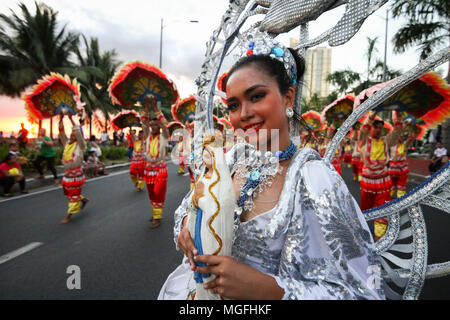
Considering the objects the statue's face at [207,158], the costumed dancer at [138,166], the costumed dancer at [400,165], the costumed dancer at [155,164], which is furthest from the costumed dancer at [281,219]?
the costumed dancer at [138,166]

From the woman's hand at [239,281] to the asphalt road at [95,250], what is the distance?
6.87ft

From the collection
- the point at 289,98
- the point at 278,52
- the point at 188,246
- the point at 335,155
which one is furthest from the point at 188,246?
the point at 335,155

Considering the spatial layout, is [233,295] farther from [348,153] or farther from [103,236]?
[348,153]

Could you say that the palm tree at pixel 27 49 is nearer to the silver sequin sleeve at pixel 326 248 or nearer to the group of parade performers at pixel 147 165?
the group of parade performers at pixel 147 165

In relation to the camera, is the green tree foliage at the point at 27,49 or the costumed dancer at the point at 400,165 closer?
the costumed dancer at the point at 400,165

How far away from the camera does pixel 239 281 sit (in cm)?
79

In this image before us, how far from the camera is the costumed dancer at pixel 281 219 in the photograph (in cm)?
80

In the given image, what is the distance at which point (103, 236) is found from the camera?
4.02 metres

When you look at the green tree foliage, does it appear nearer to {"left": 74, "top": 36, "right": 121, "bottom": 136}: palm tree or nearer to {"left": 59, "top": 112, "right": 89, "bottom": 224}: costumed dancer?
{"left": 74, "top": 36, "right": 121, "bottom": 136}: palm tree

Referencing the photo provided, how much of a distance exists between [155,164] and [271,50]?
401cm

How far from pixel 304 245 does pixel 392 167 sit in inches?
276

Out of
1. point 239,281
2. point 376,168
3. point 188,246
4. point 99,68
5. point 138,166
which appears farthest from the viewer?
point 99,68

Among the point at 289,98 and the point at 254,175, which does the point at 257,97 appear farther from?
the point at 254,175
